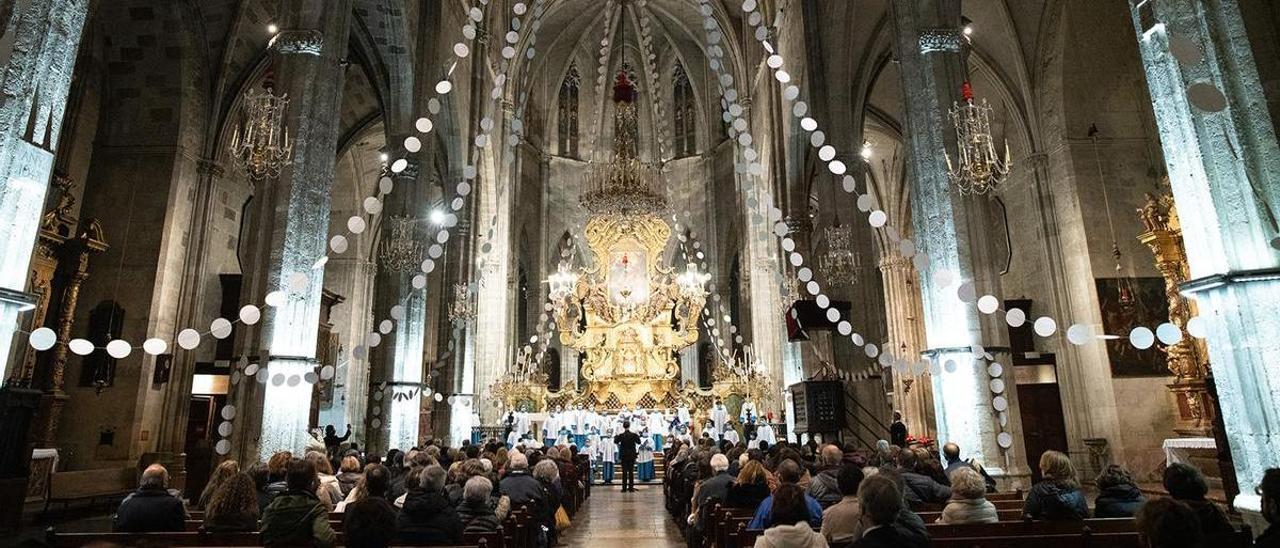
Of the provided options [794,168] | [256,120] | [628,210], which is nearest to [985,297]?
[256,120]

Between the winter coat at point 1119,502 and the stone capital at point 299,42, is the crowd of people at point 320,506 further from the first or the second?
the stone capital at point 299,42

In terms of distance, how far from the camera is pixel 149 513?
13.0ft

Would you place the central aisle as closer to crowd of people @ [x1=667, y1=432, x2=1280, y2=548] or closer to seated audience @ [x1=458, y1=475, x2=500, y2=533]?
crowd of people @ [x1=667, y1=432, x2=1280, y2=548]

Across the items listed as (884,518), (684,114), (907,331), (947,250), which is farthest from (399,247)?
(684,114)

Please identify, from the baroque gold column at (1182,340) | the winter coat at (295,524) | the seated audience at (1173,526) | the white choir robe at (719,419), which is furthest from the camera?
the white choir robe at (719,419)

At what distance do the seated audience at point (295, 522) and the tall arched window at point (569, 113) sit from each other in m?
25.5

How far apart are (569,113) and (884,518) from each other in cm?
2739

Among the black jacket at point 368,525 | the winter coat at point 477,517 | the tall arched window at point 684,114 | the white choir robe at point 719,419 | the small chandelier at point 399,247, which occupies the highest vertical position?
the tall arched window at point 684,114

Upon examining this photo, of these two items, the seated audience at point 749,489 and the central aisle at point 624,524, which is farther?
the central aisle at point 624,524

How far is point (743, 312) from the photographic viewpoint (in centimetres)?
2420

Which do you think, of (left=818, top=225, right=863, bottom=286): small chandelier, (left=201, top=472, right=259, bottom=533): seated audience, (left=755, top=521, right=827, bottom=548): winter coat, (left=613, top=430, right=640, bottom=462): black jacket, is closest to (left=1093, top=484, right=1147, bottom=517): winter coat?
(left=755, top=521, right=827, bottom=548): winter coat

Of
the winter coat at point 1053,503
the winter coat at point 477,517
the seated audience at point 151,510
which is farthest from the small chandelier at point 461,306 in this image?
the winter coat at point 1053,503

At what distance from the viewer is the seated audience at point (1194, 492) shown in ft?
9.73

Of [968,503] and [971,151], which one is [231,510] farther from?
[971,151]
